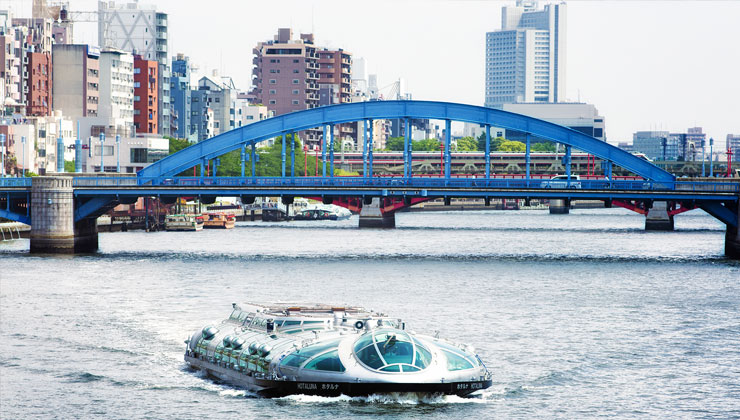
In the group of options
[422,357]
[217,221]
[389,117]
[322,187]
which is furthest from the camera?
[217,221]

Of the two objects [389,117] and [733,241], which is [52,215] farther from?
[733,241]

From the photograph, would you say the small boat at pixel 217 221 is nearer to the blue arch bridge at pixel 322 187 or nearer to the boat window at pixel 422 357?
the blue arch bridge at pixel 322 187

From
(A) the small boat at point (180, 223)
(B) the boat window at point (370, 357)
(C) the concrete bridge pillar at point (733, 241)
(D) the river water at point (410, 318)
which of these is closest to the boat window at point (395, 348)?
(B) the boat window at point (370, 357)

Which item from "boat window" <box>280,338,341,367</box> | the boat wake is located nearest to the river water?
the boat wake

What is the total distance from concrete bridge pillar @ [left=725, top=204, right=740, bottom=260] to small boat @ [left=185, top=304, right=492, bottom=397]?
231 ft

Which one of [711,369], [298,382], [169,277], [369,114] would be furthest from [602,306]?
[369,114]

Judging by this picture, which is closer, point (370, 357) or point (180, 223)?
point (370, 357)

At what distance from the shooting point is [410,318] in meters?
72.1

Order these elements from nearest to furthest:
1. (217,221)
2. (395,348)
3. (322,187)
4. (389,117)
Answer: (395,348)
(322,187)
(389,117)
(217,221)

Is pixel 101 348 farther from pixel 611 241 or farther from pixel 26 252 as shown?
pixel 611 241

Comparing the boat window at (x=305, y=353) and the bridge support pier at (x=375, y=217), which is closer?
the boat window at (x=305, y=353)

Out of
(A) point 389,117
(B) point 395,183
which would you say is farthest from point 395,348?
(A) point 389,117

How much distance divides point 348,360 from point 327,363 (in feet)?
2.46

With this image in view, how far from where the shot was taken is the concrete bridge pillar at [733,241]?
115000mm
